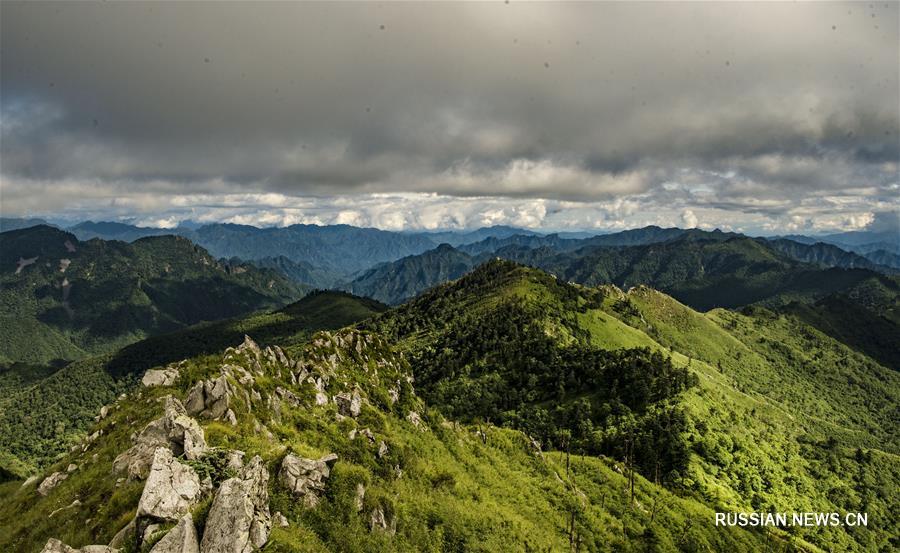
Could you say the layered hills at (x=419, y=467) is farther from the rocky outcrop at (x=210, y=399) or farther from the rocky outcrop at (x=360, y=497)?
the rocky outcrop at (x=360, y=497)

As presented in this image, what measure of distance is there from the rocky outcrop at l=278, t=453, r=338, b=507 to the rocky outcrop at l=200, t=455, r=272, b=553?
4.89 m

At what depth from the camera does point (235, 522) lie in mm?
27156

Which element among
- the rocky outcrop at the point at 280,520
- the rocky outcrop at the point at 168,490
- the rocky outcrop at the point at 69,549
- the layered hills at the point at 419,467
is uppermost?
the rocky outcrop at the point at 168,490

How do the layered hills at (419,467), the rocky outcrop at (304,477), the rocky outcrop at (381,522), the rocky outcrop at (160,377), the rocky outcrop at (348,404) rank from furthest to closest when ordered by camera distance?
the rocky outcrop at (348,404) → the rocky outcrop at (160,377) → the rocky outcrop at (381,522) → the rocky outcrop at (304,477) → the layered hills at (419,467)

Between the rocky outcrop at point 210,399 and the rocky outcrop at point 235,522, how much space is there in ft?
81.6

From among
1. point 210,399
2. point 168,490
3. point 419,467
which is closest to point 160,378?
point 210,399

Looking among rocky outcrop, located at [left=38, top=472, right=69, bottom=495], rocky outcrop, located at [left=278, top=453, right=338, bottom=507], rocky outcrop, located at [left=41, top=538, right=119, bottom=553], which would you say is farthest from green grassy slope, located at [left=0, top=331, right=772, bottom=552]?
rocky outcrop, located at [left=41, top=538, right=119, bottom=553]

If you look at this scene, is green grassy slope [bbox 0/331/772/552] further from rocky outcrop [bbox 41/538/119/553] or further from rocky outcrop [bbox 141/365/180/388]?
rocky outcrop [bbox 41/538/119/553]

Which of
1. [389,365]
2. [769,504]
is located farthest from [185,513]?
[769,504]

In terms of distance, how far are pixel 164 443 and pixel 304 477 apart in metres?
12.0

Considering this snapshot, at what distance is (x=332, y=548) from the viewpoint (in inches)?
1379

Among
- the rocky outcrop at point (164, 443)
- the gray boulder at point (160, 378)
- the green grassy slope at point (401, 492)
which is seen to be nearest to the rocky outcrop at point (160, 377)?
the gray boulder at point (160, 378)

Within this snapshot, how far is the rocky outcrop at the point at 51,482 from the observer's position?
1918 inches

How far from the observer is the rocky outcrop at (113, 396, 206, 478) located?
3509cm
